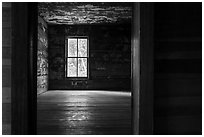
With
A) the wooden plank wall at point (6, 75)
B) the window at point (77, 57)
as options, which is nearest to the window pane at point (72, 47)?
the window at point (77, 57)

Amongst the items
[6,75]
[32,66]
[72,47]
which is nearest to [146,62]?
[32,66]

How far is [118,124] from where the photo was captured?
2947 millimetres

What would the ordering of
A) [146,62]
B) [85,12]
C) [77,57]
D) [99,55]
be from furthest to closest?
[99,55] → [77,57] → [85,12] → [146,62]

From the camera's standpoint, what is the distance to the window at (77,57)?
923cm

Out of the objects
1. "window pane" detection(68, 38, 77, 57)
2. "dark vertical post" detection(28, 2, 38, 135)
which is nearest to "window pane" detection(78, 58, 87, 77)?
"window pane" detection(68, 38, 77, 57)

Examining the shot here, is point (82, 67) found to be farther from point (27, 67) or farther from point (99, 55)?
point (27, 67)

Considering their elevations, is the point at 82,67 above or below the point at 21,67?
below

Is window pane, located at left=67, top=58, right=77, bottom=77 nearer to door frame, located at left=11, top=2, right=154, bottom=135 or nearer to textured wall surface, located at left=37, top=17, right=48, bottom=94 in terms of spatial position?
textured wall surface, located at left=37, top=17, right=48, bottom=94

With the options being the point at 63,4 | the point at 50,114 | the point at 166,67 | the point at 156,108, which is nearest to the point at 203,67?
the point at 166,67

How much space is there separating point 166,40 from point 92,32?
775 centimetres

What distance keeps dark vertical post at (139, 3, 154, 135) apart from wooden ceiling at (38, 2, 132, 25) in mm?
4641

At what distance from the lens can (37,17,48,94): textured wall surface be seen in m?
7.48

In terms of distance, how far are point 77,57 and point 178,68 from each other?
7602mm

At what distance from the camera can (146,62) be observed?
65.3 inches
